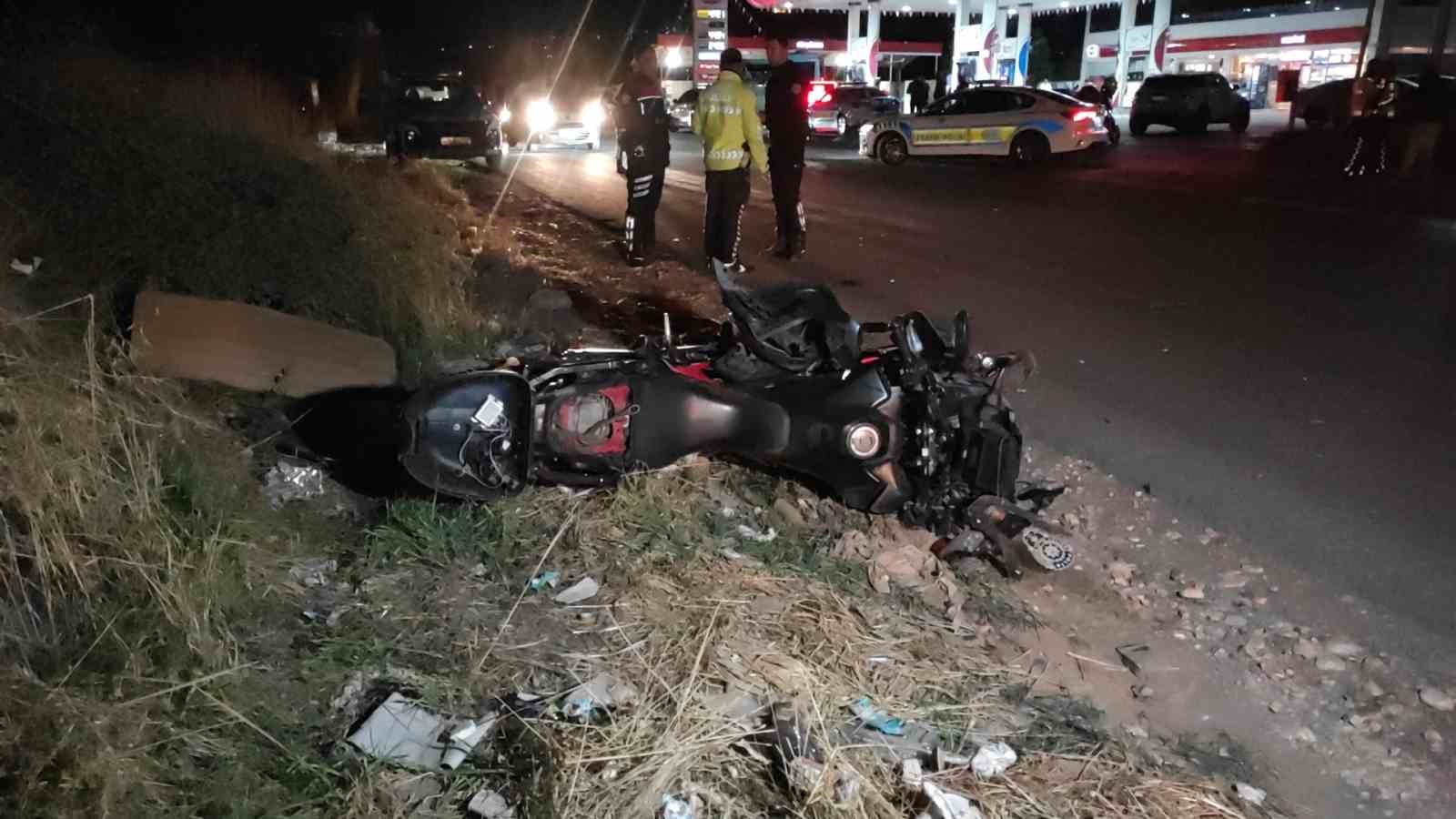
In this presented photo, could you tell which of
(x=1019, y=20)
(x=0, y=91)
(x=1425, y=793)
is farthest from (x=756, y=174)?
(x=1019, y=20)

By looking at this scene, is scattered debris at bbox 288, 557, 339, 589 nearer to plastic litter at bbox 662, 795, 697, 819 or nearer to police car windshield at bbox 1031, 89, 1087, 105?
plastic litter at bbox 662, 795, 697, 819

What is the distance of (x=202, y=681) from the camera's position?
8.81 ft

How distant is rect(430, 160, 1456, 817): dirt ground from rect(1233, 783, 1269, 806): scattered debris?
63mm

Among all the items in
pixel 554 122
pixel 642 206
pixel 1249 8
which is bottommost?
pixel 642 206

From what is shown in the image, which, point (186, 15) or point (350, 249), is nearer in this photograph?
point (350, 249)

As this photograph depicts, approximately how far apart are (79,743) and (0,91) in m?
6.13

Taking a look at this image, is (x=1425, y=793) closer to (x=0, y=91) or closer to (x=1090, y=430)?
(x=1090, y=430)

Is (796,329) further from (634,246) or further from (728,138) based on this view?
(634,246)

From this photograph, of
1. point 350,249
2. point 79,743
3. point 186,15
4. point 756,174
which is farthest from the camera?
point 186,15

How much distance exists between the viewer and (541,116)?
74.0 feet

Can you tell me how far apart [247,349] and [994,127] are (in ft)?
55.3

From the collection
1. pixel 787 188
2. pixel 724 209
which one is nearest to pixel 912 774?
pixel 724 209

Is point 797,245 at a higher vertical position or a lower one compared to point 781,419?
lower

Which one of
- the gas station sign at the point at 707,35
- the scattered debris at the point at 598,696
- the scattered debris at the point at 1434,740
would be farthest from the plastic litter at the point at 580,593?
the gas station sign at the point at 707,35
